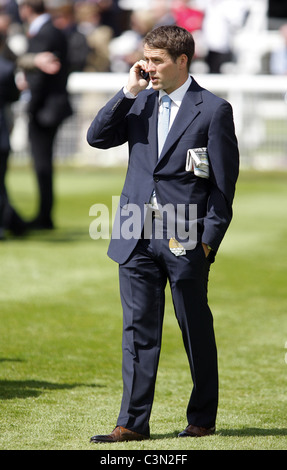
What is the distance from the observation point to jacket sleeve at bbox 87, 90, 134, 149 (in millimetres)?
4863

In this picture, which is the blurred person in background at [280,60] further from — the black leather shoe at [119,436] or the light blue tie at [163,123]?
the black leather shoe at [119,436]

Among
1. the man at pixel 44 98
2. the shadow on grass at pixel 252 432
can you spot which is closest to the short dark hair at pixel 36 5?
the man at pixel 44 98

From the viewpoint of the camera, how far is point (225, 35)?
19.1 meters

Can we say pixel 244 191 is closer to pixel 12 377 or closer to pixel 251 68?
pixel 251 68

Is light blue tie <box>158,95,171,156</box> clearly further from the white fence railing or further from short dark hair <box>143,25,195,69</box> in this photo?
the white fence railing

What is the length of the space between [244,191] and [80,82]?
4015mm

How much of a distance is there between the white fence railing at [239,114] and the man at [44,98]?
540 centimetres

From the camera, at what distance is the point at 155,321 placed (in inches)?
195

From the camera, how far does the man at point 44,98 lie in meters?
12.1

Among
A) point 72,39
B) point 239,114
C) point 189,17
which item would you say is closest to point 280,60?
point 189,17

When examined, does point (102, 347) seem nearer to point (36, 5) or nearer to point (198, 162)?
point (198, 162)

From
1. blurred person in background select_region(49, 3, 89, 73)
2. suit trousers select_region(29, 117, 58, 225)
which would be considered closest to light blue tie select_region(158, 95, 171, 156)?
suit trousers select_region(29, 117, 58, 225)

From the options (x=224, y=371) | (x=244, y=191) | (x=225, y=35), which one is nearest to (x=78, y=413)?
(x=224, y=371)

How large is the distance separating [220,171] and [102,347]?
2671 mm
